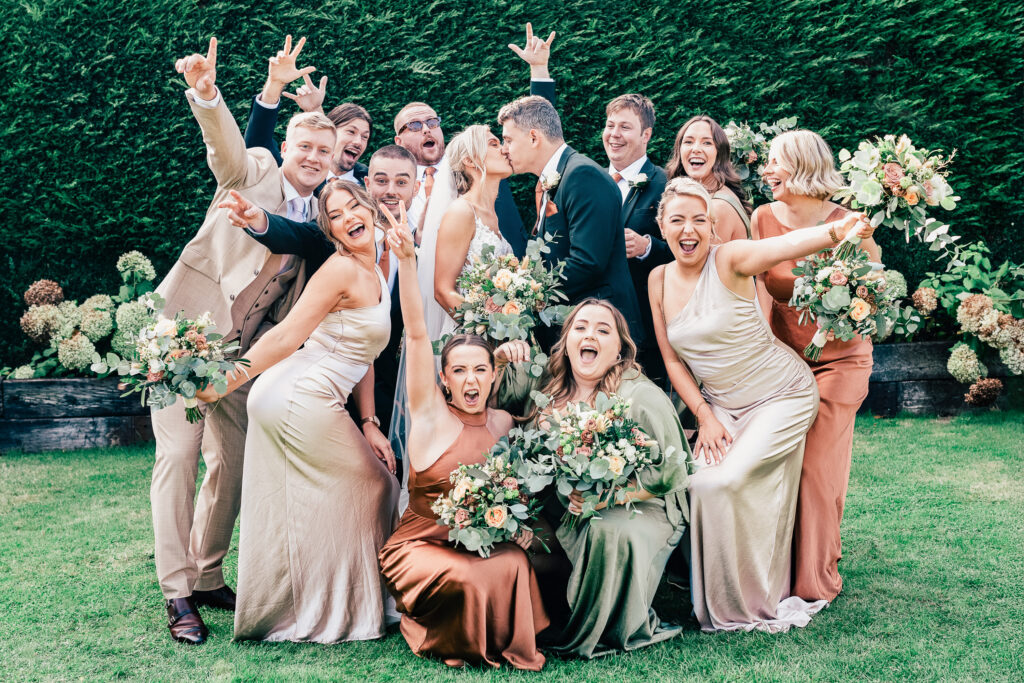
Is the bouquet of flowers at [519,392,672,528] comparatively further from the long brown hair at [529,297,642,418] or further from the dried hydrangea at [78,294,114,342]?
the dried hydrangea at [78,294,114,342]

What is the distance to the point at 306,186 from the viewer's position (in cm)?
478

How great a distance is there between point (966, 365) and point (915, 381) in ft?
1.47

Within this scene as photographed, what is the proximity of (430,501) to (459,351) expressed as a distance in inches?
26.5

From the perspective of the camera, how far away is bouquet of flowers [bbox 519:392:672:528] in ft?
13.0

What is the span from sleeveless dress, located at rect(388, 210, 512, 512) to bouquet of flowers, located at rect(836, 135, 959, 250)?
5.45 ft

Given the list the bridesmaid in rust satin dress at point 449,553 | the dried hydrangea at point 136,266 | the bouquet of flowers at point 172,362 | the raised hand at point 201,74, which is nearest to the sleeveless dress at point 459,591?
the bridesmaid in rust satin dress at point 449,553

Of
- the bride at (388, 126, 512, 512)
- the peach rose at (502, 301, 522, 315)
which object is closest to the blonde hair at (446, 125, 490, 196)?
the bride at (388, 126, 512, 512)

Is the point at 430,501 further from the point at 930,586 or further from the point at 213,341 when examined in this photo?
the point at 930,586

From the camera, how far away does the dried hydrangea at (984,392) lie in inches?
307

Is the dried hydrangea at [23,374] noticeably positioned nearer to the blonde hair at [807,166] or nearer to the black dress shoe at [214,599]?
the black dress shoe at [214,599]

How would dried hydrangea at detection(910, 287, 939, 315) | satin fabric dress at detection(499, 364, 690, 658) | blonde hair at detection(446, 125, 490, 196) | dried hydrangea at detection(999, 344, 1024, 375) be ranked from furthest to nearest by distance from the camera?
dried hydrangea at detection(910, 287, 939, 315), dried hydrangea at detection(999, 344, 1024, 375), blonde hair at detection(446, 125, 490, 196), satin fabric dress at detection(499, 364, 690, 658)

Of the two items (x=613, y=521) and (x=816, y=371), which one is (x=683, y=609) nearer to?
(x=613, y=521)

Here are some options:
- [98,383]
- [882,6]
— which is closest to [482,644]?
[98,383]

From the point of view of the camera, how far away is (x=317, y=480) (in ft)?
13.9
